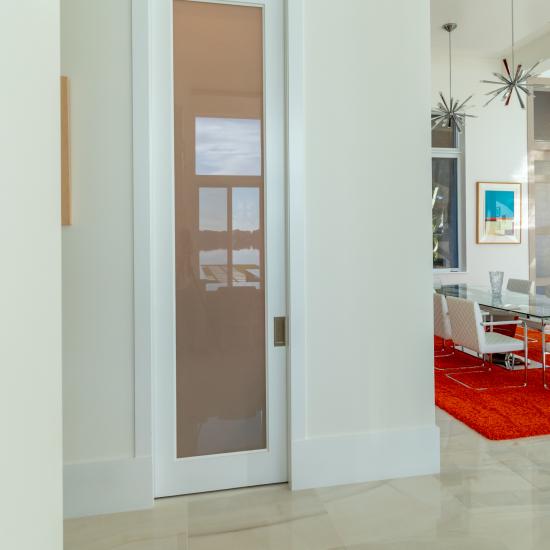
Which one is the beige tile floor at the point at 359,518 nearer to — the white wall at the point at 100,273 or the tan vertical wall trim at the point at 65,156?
the white wall at the point at 100,273

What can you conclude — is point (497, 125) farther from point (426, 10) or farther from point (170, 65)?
point (170, 65)

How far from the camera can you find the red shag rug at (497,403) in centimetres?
313

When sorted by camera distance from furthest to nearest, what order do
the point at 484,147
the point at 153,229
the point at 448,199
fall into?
the point at 448,199 → the point at 484,147 → the point at 153,229

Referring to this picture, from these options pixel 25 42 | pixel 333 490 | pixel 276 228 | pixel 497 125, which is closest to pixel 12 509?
pixel 25 42

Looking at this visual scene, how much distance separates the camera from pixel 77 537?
2.02 m

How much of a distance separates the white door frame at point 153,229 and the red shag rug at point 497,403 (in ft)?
5.17

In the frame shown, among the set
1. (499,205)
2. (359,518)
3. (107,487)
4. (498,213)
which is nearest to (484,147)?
(499,205)

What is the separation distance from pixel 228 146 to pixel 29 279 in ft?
7.02

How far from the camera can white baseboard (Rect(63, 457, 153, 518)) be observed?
2.19 meters

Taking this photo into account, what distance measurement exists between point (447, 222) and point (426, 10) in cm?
475

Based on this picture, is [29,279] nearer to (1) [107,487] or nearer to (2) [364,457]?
(1) [107,487]

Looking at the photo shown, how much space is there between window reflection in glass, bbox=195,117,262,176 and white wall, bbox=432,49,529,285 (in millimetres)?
4999

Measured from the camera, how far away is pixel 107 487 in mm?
2217

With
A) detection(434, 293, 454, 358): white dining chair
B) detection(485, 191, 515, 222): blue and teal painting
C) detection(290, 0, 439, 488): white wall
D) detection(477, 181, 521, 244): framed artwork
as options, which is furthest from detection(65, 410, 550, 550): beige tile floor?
detection(485, 191, 515, 222): blue and teal painting
